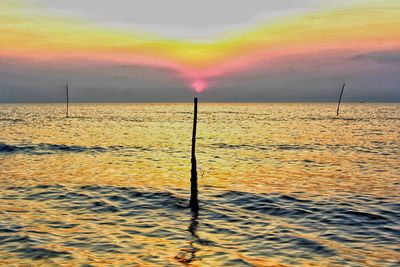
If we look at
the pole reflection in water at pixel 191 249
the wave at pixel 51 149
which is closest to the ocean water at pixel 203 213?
the pole reflection in water at pixel 191 249

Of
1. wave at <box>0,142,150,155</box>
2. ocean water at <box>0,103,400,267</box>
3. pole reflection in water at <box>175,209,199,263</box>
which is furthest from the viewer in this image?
wave at <box>0,142,150,155</box>

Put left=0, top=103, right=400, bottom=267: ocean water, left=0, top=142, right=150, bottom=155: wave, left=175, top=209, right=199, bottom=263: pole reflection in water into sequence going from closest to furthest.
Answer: left=175, top=209, right=199, bottom=263: pole reflection in water, left=0, top=103, right=400, bottom=267: ocean water, left=0, top=142, right=150, bottom=155: wave

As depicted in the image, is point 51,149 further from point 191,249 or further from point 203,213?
point 191,249

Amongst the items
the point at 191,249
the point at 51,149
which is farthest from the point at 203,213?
the point at 51,149

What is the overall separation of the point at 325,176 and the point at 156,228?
17098 mm

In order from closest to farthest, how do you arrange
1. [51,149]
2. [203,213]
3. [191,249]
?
1. [191,249]
2. [203,213]
3. [51,149]

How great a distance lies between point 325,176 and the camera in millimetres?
29281

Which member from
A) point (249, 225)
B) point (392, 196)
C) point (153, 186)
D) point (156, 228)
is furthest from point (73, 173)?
point (392, 196)

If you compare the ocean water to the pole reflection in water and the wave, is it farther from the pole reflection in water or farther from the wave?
the wave

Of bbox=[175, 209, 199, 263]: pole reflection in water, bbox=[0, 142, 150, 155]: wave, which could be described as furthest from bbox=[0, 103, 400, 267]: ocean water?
bbox=[0, 142, 150, 155]: wave

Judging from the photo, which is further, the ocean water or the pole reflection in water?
the ocean water

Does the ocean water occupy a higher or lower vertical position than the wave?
higher

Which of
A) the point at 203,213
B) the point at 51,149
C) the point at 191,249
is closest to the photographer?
the point at 191,249

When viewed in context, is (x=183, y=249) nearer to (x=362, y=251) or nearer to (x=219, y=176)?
(x=362, y=251)
